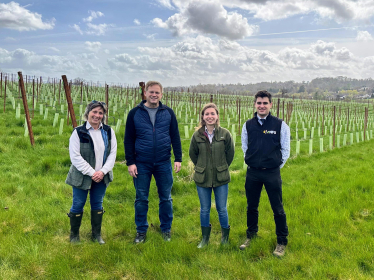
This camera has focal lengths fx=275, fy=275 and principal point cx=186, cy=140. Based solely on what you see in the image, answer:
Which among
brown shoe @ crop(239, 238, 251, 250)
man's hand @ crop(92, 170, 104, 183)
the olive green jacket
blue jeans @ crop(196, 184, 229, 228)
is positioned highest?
the olive green jacket

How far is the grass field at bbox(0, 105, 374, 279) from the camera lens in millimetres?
2598

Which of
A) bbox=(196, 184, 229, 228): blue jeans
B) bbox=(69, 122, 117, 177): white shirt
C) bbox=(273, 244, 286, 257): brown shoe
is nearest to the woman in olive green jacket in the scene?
bbox=(196, 184, 229, 228): blue jeans

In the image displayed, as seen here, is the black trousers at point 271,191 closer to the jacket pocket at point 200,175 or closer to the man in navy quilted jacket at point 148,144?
the jacket pocket at point 200,175

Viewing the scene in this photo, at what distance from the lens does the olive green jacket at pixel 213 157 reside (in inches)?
114

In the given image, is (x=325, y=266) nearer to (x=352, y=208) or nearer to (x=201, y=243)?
(x=201, y=243)

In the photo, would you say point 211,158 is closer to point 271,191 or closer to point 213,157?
point 213,157

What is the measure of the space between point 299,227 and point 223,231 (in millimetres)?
1120

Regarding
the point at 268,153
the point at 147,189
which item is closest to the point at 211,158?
the point at 268,153

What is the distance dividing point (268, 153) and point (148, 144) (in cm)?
128

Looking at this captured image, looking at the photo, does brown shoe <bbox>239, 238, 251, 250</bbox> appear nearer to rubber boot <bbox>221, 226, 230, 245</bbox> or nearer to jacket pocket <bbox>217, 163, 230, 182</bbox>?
rubber boot <bbox>221, 226, 230, 245</bbox>

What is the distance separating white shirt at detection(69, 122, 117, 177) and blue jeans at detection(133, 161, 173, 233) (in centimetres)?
34

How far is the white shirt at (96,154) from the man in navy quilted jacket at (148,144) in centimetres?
21

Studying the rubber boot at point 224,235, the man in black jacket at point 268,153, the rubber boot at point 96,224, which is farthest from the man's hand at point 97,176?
the man in black jacket at point 268,153

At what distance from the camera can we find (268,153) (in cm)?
284
